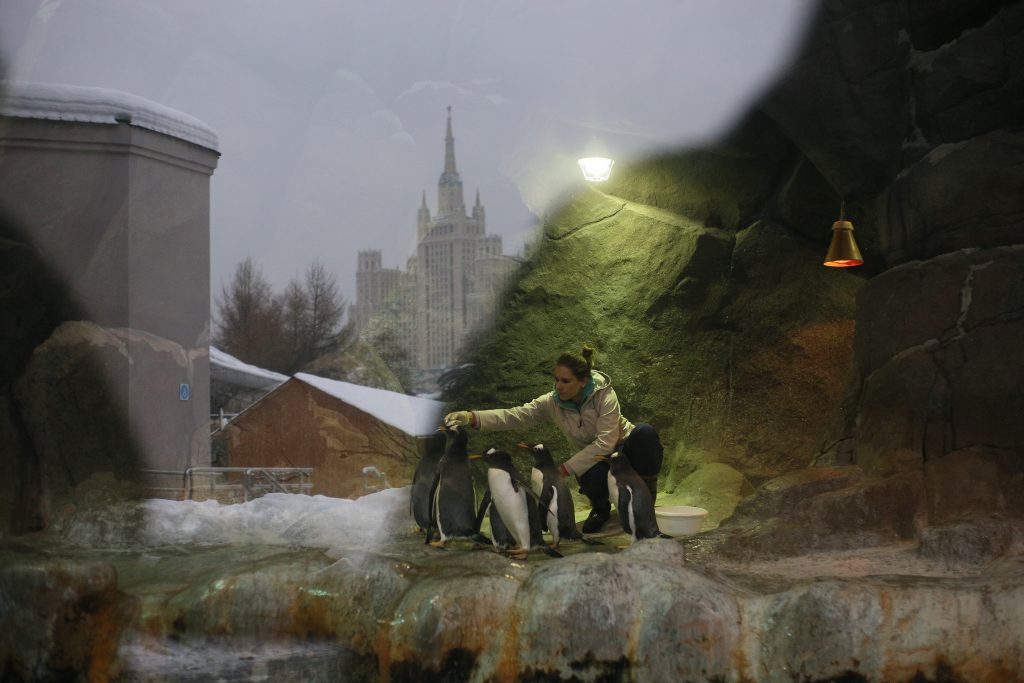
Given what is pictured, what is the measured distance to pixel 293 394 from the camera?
6047mm

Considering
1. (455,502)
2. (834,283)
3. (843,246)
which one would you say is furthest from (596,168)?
(455,502)

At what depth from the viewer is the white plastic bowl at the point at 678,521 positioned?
212 inches

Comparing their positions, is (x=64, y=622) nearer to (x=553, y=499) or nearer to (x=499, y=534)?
(x=499, y=534)

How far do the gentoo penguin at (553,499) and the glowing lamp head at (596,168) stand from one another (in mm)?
2426

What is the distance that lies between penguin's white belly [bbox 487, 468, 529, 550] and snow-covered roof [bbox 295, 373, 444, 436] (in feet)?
4.08

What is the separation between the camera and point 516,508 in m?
5.05

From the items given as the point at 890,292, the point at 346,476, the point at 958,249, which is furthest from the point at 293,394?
the point at 958,249

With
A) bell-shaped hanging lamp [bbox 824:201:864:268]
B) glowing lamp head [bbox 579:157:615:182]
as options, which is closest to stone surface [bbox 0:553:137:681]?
glowing lamp head [bbox 579:157:615:182]

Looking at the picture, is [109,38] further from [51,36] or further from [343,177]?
[343,177]

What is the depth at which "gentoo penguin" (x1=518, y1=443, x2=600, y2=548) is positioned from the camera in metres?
5.28

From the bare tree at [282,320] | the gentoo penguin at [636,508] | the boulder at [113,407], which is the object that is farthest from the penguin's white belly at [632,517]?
the boulder at [113,407]

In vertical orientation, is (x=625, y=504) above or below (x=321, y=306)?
below

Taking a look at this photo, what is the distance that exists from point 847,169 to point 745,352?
5.21ft

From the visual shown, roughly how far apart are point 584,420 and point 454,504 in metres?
0.97
